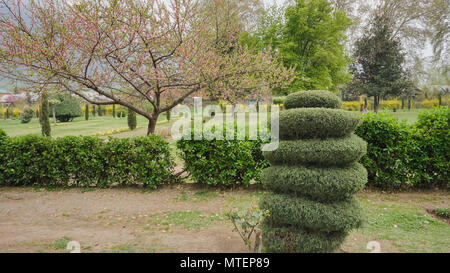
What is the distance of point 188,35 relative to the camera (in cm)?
643

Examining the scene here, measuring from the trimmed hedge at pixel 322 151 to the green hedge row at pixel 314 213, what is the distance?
0.49m

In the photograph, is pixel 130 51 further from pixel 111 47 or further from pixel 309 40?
pixel 309 40

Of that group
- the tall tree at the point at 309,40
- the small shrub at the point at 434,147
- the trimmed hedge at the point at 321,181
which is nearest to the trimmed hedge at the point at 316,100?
the trimmed hedge at the point at 321,181

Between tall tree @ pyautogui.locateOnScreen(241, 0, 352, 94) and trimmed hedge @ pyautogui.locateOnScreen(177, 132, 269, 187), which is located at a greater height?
tall tree @ pyautogui.locateOnScreen(241, 0, 352, 94)

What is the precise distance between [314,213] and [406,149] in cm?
430

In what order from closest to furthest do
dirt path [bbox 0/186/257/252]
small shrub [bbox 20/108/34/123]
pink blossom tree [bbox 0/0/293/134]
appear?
dirt path [bbox 0/186/257/252] < pink blossom tree [bbox 0/0/293/134] < small shrub [bbox 20/108/34/123]

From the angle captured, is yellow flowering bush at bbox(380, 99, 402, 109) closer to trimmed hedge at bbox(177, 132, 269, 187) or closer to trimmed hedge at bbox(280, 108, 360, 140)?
trimmed hedge at bbox(177, 132, 269, 187)

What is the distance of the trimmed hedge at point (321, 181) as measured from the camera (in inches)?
120

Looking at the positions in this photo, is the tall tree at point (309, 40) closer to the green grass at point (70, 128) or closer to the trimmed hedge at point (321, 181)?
the green grass at point (70, 128)

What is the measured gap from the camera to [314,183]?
10.0 feet

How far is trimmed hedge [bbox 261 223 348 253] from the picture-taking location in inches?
124

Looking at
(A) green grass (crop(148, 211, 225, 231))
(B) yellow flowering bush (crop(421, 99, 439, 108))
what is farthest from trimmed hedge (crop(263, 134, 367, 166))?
(B) yellow flowering bush (crop(421, 99, 439, 108))

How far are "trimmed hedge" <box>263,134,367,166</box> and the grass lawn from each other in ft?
4.00

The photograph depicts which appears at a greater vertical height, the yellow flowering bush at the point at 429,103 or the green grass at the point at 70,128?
the yellow flowering bush at the point at 429,103
